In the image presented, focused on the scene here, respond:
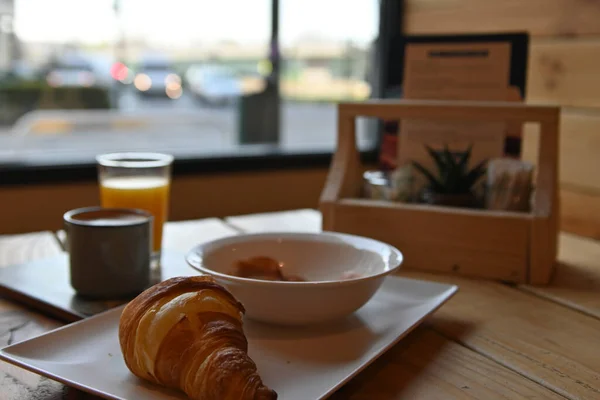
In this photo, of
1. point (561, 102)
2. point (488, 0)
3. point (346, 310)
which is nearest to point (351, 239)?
point (346, 310)

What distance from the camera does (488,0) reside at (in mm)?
2082

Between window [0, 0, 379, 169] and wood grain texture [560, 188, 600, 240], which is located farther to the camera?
window [0, 0, 379, 169]

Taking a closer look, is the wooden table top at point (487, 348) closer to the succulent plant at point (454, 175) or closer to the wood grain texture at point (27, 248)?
the wood grain texture at point (27, 248)

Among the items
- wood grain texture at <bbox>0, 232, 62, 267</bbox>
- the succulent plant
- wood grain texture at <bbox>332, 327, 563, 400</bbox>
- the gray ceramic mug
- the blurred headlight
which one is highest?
the blurred headlight

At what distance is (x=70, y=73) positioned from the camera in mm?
2086

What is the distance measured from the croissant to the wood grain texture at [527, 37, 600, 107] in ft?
4.43

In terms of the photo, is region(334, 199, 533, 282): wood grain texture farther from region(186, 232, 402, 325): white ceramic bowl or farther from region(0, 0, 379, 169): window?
region(0, 0, 379, 169): window

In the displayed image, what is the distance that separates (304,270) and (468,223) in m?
0.32

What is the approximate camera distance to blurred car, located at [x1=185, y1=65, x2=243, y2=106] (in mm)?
2354

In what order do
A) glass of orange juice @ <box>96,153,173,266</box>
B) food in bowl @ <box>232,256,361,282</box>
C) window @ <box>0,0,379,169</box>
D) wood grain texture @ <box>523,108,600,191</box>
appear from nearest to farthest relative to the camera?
food in bowl @ <box>232,256,361,282</box> → glass of orange juice @ <box>96,153,173,266</box> → wood grain texture @ <box>523,108,600,191</box> → window @ <box>0,0,379,169</box>

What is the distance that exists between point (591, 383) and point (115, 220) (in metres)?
0.64

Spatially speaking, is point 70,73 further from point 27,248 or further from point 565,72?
point 565,72

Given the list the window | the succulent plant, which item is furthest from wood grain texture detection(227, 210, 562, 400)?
the window

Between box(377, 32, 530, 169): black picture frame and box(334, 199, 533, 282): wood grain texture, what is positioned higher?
box(377, 32, 530, 169): black picture frame
